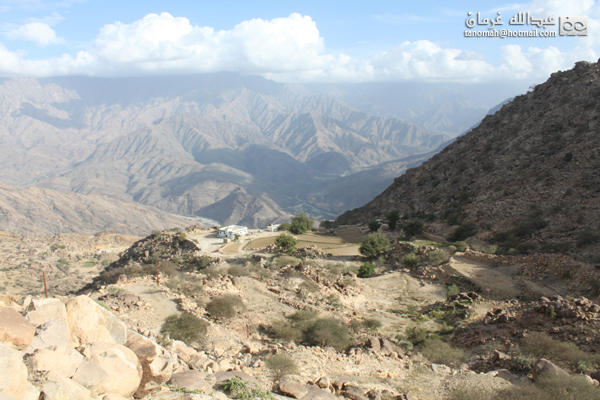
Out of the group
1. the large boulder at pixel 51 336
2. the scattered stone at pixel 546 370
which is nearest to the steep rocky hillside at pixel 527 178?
the scattered stone at pixel 546 370

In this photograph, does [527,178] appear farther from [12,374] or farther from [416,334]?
[12,374]

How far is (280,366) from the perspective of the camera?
38.4ft

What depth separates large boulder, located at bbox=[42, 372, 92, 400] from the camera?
653 cm

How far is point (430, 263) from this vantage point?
28.3 metres

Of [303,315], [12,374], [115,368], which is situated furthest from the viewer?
[303,315]

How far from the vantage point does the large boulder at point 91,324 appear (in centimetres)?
911

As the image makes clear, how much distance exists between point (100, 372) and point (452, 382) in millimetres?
9992

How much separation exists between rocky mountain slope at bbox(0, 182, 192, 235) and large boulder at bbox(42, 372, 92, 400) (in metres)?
163

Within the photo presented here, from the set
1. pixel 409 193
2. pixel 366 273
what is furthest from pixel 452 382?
pixel 409 193

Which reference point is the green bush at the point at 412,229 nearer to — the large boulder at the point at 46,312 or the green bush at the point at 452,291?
the green bush at the point at 452,291

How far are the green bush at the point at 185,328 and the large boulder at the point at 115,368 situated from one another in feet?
17.9

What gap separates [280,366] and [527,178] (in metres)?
39.6

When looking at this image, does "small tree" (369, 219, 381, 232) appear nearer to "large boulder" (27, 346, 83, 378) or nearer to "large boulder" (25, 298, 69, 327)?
"large boulder" (25, 298, 69, 327)

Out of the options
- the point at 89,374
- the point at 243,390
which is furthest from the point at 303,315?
the point at 89,374
